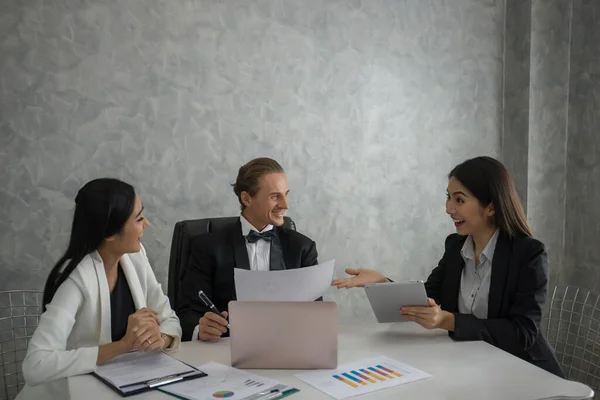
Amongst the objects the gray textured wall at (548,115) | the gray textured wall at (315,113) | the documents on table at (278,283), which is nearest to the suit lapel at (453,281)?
the documents on table at (278,283)

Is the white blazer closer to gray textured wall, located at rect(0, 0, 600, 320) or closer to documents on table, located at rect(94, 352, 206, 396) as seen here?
documents on table, located at rect(94, 352, 206, 396)

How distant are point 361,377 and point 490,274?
766mm

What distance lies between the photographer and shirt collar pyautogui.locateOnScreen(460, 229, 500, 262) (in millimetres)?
2367

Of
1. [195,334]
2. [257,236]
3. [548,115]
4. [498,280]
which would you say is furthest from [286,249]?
[548,115]

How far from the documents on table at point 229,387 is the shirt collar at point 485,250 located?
0.98 metres

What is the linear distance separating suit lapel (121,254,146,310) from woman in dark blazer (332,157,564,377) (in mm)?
662

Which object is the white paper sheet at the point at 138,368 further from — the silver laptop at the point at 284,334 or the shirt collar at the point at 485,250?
the shirt collar at the point at 485,250

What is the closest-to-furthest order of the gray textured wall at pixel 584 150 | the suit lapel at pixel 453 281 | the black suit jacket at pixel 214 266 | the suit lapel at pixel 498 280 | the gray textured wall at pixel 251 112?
the suit lapel at pixel 498 280, the suit lapel at pixel 453 281, the black suit jacket at pixel 214 266, the gray textured wall at pixel 251 112, the gray textured wall at pixel 584 150

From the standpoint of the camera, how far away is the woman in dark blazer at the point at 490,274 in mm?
2191

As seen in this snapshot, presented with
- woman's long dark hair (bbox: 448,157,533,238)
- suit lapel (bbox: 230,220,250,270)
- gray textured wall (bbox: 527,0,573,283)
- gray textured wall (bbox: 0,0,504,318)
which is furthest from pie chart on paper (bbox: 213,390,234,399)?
gray textured wall (bbox: 527,0,573,283)

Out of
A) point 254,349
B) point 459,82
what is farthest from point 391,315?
point 459,82

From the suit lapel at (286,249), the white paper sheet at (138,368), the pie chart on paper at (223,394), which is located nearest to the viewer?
the pie chart on paper at (223,394)

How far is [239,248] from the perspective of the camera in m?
2.64

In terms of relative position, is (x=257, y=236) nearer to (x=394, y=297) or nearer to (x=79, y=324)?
(x=394, y=297)
